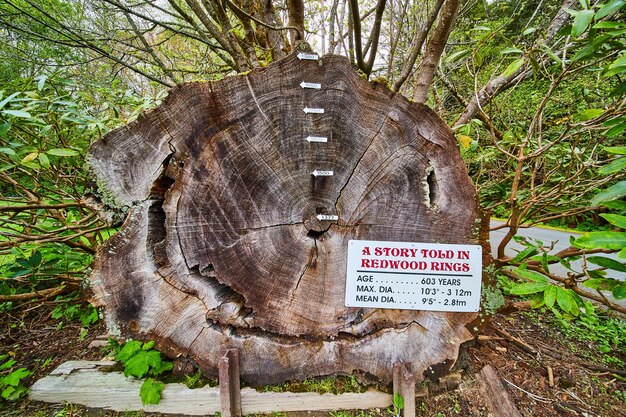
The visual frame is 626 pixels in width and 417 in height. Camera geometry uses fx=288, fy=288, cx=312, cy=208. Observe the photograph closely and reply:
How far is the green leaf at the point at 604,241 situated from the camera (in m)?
0.89

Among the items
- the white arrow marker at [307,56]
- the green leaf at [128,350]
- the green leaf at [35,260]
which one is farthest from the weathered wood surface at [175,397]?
the white arrow marker at [307,56]

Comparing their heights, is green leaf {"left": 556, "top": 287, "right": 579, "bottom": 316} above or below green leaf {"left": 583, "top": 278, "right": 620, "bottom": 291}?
below

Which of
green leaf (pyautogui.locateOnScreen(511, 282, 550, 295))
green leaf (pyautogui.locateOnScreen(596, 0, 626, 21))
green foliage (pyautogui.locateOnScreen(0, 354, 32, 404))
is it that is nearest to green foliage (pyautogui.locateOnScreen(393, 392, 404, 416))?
green leaf (pyautogui.locateOnScreen(511, 282, 550, 295))

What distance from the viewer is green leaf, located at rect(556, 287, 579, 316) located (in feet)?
3.50

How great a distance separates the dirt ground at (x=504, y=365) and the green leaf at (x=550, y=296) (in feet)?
1.70

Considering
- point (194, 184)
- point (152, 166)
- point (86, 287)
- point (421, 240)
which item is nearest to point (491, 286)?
point (421, 240)

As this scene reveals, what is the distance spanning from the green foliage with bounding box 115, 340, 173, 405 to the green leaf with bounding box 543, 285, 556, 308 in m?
1.61

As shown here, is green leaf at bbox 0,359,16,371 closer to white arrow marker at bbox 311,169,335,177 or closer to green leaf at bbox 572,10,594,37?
white arrow marker at bbox 311,169,335,177

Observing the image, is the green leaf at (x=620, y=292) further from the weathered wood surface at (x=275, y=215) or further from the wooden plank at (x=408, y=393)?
the wooden plank at (x=408, y=393)

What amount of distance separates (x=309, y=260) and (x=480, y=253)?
30.1 inches

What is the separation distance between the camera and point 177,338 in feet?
4.32

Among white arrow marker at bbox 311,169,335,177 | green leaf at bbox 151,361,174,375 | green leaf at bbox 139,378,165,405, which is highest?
white arrow marker at bbox 311,169,335,177

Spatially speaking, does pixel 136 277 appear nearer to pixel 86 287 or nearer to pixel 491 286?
pixel 86 287

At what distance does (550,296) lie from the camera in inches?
42.6
